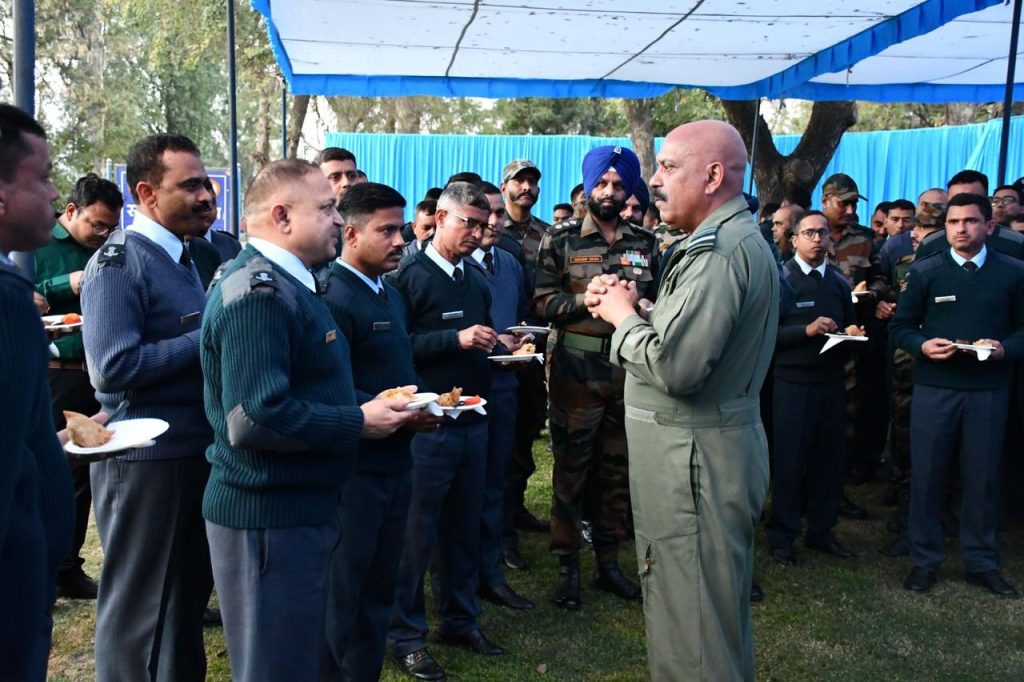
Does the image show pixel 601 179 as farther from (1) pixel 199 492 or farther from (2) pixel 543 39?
(2) pixel 543 39

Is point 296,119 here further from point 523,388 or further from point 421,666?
point 421,666

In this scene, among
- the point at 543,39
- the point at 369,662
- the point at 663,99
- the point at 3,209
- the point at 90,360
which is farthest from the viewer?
the point at 663,99

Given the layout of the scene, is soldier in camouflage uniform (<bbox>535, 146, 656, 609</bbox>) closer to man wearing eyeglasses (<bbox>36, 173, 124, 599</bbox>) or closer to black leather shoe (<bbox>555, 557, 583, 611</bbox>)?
black leather shoe (<bbox>555, 557, 583, 611</bbox>)

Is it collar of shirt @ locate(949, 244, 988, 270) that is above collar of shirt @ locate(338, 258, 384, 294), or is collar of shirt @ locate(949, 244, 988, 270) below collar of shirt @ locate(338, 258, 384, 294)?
above

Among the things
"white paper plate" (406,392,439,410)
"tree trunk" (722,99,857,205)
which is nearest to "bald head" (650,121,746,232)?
"white paper plate" (406,392,439,410)

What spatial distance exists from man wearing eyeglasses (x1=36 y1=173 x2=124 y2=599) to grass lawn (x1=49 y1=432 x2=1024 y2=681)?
0.21 m

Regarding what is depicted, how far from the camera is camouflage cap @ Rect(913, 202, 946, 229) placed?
6.92 m

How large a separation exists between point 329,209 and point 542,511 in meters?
4.37

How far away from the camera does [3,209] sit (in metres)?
1.91

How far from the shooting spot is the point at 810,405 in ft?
18.9

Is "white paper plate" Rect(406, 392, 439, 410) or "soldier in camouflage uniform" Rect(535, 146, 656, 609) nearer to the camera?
"white paper plate" Rect(406, 392, 439, 410)

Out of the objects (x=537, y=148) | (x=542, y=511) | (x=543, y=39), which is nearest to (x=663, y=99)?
(x=537, y=148)

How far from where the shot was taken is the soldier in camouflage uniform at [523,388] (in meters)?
5.74

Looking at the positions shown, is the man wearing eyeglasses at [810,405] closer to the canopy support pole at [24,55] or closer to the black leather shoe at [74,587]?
the black leather shoe at [74,587]
